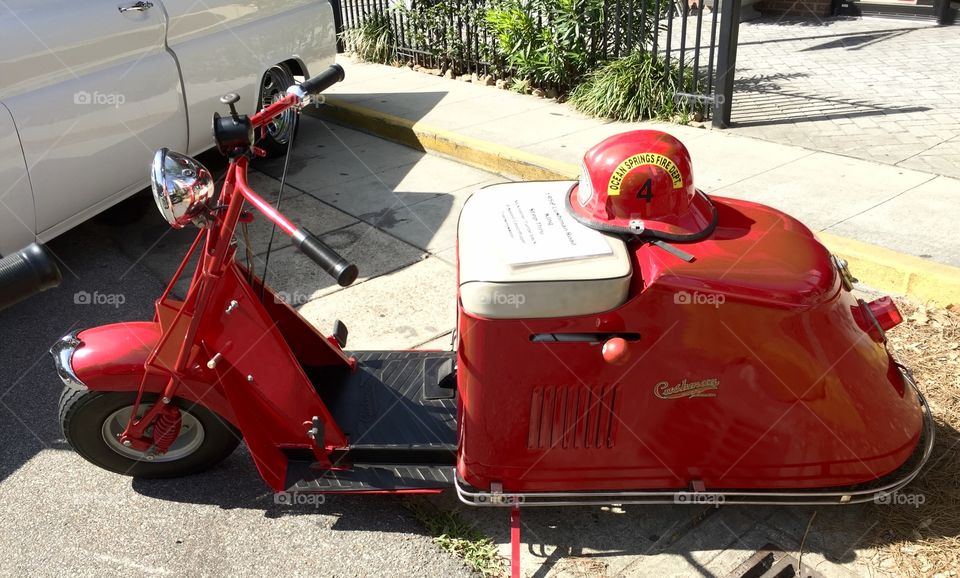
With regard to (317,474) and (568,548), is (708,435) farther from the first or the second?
(317,474)

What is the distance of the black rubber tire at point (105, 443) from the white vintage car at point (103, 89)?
1.69 metres

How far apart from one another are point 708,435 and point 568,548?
0.68 m

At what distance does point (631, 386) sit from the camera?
2.80 meters

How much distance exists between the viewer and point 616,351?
266 cm

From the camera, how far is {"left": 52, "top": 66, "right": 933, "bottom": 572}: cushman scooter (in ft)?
8.86

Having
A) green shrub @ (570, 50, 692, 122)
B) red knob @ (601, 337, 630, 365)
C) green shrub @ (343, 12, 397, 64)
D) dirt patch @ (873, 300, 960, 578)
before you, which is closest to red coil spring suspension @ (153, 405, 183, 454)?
red knob @ (601, 337, 630, 365)

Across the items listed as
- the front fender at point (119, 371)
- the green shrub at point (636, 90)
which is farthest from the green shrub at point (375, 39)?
the front fender at point (119, 371)

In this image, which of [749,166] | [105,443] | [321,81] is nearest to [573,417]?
[321,81]

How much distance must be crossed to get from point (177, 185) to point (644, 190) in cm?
154

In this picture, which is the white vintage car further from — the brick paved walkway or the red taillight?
the brick paved walkway

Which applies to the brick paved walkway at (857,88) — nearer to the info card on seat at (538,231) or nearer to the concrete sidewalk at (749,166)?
the concrete sidewalk at (749,166)

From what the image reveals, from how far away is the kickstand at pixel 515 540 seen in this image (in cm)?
284

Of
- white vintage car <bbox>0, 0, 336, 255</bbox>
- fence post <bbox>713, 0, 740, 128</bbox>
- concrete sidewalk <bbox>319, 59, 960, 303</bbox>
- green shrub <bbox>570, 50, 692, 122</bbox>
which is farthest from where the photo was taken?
green shrub <bbox>570, 50, 692, 122</bbox>

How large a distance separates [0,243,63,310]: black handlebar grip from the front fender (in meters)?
1.96
